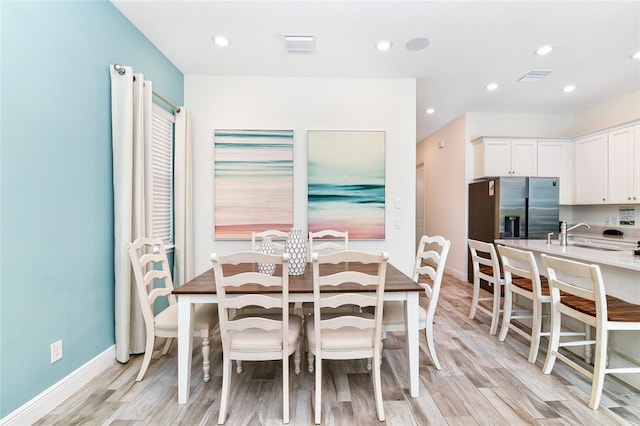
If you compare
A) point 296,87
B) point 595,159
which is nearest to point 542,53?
point 595,159

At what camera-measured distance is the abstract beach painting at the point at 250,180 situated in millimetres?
3299

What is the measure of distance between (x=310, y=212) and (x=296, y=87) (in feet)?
4.96

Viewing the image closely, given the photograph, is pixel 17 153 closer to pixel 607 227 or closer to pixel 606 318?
pixel 606 318

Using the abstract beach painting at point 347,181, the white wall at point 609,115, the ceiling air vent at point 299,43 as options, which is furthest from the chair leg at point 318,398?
the white wall at point 609,115

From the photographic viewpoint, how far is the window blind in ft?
9.09

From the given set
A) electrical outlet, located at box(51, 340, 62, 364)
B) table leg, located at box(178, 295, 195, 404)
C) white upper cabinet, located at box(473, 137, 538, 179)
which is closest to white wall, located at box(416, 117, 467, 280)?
white upper cabinet, located at box(473, 137, 538, 179)

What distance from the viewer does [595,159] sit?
13.3 ft

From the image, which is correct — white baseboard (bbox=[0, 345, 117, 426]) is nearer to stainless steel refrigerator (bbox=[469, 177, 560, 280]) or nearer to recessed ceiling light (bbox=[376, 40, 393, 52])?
recessed ceiling light (bbox=[376, 40, 393, 52])

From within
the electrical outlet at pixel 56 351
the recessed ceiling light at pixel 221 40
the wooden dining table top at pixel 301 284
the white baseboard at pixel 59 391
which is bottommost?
the white baseboard at pixel 59 391

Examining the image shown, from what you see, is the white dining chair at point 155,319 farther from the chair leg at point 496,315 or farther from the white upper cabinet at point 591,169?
the white upper cabinet at point 591,169

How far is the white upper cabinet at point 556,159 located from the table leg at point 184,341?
512 cm

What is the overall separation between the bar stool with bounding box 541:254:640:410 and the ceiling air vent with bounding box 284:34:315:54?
2639 mm

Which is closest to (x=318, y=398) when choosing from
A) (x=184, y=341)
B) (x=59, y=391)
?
(x=184, y=341)

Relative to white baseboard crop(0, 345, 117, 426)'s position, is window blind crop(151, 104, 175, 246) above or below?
above
